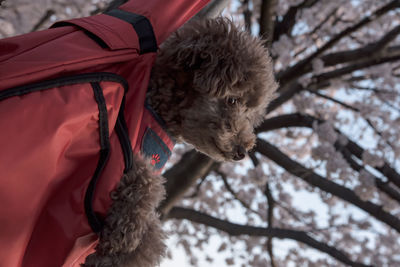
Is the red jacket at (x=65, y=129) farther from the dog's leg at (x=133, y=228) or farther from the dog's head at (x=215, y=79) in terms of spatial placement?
the dog's head at (x=215, y=79)

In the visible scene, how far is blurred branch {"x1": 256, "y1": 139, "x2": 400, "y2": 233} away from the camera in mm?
3168

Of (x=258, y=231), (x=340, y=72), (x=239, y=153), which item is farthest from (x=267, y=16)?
(x=258, y=231)

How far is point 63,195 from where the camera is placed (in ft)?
4.23

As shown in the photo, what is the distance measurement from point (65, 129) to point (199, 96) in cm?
67

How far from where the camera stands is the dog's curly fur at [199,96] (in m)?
1.37

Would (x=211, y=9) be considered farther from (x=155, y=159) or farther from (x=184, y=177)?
(x=184, y=177)

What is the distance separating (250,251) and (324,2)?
183 inches

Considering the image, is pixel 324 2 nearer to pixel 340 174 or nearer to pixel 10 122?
pixel 340 174

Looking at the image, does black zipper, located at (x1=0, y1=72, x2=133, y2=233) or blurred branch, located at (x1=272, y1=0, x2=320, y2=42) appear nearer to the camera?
black zipper, located at (x1=0, y1=72, x2=133, y2=233)

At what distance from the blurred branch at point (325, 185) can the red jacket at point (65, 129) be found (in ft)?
7.91

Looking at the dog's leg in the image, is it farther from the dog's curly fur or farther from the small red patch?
the small red patch

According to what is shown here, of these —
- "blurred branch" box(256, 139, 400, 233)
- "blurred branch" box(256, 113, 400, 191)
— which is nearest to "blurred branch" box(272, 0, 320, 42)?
"blurred branch" box(256, 113, 400, 191)

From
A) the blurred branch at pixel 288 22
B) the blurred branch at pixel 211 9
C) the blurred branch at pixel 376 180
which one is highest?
the blurred branch at pixel 288 22

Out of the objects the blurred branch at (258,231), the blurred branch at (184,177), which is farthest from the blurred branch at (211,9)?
the blurred branch at (258,231)
